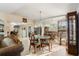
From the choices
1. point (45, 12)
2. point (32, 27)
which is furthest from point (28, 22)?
point (45, 12)

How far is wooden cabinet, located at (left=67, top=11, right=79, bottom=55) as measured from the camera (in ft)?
6.52

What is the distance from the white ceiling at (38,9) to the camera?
199 centimetres

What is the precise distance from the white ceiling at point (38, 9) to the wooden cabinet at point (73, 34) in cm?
17

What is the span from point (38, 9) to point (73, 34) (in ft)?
2.55

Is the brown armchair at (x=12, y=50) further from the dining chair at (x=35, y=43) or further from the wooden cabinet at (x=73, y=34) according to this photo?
the wooden cabinet at (x=73, y=34)

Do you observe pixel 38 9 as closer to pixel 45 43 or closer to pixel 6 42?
pixel 45 43

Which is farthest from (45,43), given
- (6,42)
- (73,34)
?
(6,42)

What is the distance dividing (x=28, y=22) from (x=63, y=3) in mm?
713

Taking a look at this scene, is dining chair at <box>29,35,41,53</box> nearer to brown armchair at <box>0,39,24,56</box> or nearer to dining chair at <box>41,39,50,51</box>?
dining chair at <box>41,39,50,51</box>

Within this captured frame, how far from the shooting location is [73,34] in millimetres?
2033

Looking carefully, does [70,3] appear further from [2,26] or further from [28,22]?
[2,26]

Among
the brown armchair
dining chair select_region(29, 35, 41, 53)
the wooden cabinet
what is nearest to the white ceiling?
the wooden cabinet

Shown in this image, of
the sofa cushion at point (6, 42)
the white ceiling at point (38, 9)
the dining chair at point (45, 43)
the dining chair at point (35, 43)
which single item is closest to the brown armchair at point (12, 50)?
the sofa cushion at point (6, 42)

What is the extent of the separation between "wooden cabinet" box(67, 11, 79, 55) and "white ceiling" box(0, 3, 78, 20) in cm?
17
